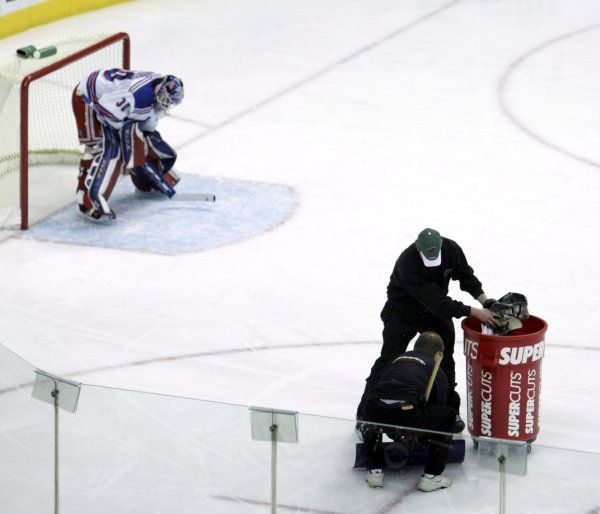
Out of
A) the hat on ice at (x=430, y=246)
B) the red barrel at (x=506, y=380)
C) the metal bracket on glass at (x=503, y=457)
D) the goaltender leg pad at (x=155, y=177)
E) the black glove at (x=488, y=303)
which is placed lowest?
the goaltender leg pad at (x=155, y=177)

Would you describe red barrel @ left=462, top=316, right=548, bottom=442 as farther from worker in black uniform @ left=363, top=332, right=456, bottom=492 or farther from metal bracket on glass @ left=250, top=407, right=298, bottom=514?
metal bracket on glass @ left=250, top=407, right=298, bottom=514

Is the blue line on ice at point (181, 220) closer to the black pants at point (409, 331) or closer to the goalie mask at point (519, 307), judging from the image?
the black pants at point (409, 331)

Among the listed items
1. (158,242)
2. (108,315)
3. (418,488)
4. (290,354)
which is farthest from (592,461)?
(158,242)

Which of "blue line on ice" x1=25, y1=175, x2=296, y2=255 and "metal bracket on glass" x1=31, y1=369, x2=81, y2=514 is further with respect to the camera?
"blue line on ice" x1=25, y1=175, x2=296, y2=255

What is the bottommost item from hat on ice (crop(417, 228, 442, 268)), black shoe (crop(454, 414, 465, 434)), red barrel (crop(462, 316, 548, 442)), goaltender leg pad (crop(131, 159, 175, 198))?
goaltender leg pad (crop(131, 159, 175, 198))

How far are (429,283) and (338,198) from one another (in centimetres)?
350

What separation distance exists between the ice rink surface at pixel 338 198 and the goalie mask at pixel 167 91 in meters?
0.74

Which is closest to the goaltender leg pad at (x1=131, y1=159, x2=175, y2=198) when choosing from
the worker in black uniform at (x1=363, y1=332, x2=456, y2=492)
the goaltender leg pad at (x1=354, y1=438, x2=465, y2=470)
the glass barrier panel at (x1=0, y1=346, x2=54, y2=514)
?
the worker in black uniform at (x1=363, y1=332, x2=456, y2=492)

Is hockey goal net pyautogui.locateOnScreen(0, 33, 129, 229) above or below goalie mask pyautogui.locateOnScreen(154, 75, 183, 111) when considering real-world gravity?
below

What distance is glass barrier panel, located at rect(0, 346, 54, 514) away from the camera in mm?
4406

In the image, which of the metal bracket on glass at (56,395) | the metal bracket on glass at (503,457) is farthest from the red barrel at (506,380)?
the metal bracket on glass at (56,395)

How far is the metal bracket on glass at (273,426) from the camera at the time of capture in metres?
4.20

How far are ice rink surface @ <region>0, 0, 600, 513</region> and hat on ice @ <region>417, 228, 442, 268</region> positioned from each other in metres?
0.86

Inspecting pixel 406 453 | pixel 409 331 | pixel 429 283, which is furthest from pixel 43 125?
pixel 406 453
